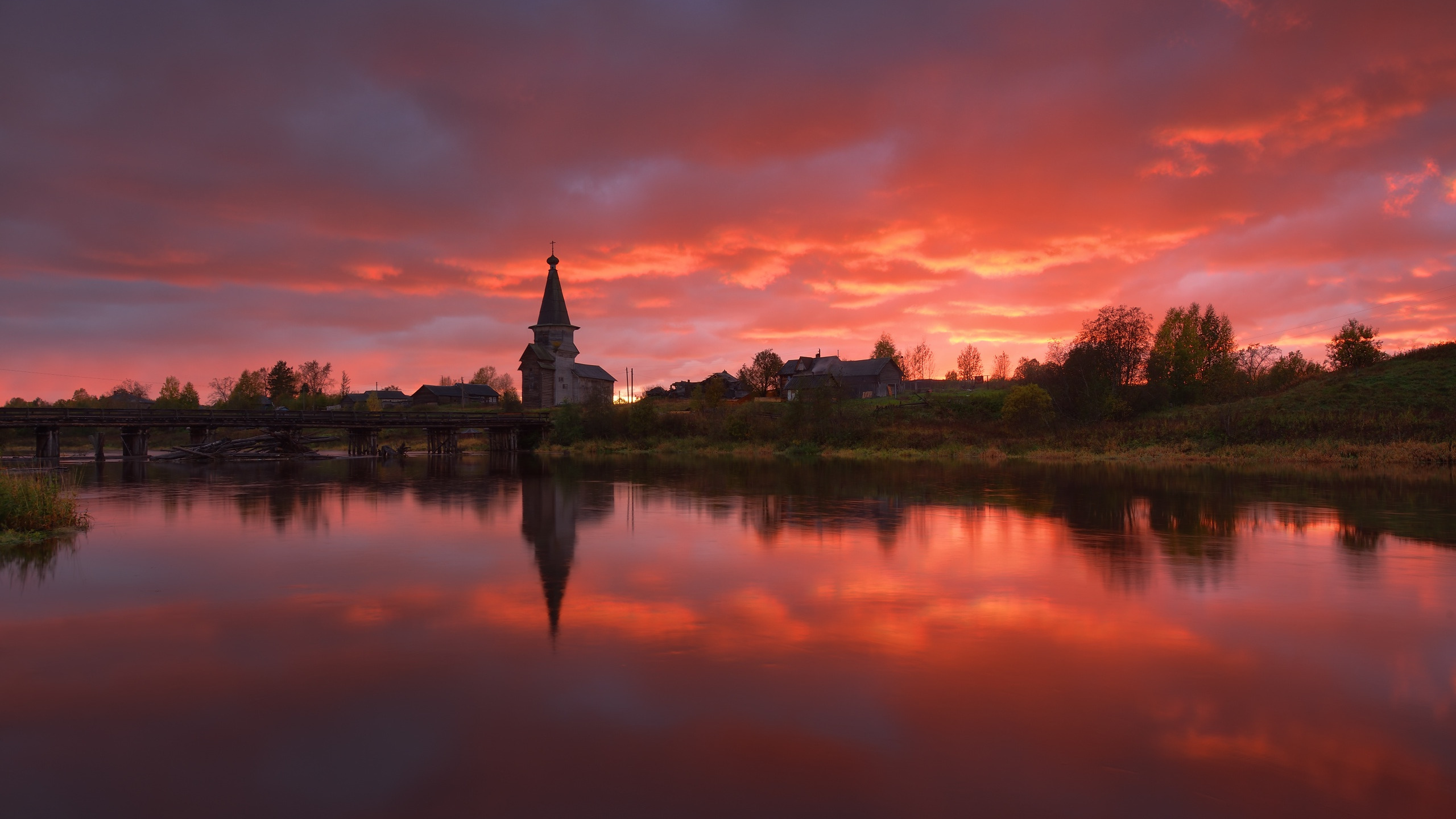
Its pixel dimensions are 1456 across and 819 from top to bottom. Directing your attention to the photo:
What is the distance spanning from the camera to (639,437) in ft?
257

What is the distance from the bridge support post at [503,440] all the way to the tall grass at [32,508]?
60.2 m

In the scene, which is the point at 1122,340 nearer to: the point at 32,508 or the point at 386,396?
the point at 32,508

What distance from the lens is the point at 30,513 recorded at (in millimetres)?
19000

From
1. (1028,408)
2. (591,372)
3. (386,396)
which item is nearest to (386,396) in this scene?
(386,396)

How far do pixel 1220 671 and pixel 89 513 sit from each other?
29.9m

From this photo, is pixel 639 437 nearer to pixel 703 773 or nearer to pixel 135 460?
pixel 135 460

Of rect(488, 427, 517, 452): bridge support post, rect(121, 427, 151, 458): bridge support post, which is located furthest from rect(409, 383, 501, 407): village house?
rect(121, 427, 151, 458): bridge support post

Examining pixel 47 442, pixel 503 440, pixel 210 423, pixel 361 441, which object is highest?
pixel 210 423

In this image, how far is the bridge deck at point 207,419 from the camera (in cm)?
5538

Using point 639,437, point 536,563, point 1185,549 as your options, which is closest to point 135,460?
point 639,437

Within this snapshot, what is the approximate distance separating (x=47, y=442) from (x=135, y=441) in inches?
293

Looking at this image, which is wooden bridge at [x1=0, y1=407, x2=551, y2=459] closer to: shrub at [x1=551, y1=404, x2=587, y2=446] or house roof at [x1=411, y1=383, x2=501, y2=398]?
shrub at [x1=551, y1=404, x2=587, y2=446]

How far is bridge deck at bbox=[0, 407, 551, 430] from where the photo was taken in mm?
55375

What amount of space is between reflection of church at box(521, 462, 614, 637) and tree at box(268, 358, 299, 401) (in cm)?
11887
